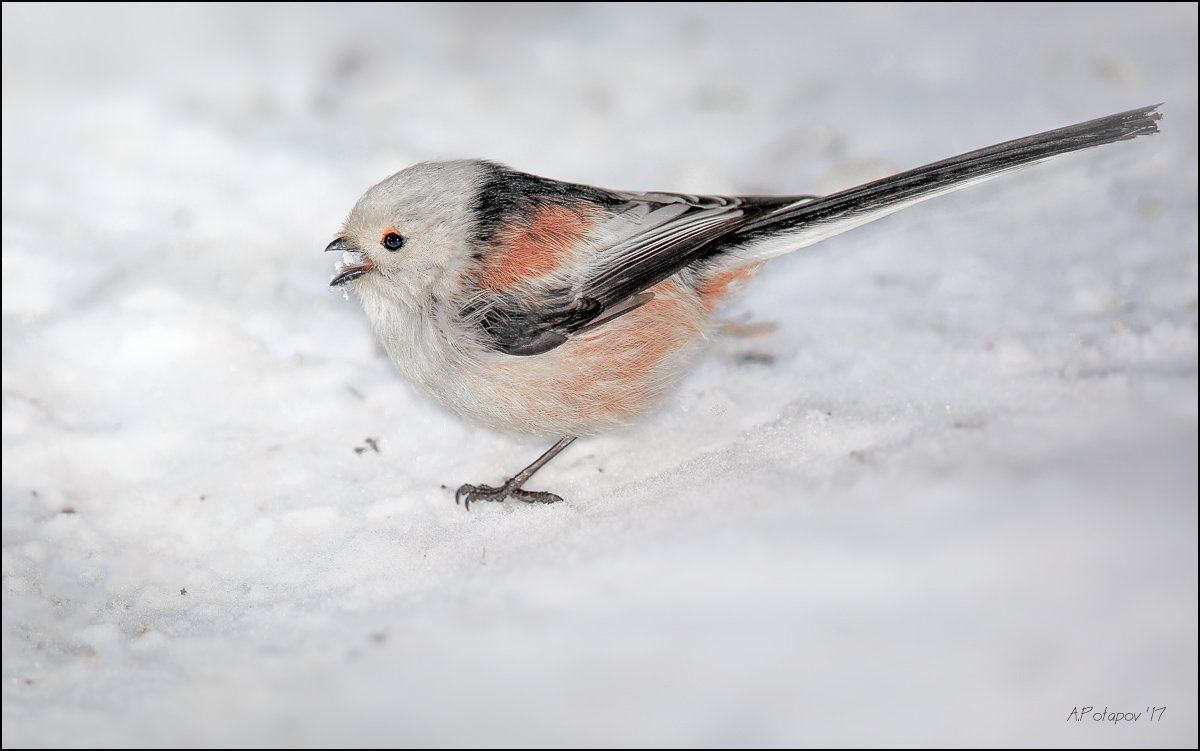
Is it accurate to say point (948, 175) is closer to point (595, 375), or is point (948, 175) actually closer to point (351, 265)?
point (595, 375)

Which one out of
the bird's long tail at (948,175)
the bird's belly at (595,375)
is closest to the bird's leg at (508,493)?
the bird's belly at (595,375)

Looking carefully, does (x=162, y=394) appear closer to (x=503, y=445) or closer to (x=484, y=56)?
(x=503, y=445)

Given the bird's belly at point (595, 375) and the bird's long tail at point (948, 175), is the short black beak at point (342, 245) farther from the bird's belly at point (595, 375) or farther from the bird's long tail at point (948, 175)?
the bird's long tail at point (948, 175)

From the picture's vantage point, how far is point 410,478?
334cm

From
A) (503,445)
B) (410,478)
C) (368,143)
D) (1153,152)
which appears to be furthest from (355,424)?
(1153,152)

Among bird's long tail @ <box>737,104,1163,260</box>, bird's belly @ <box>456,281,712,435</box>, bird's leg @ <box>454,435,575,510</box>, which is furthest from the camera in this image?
bird's leg @ <box>454,435,575,510</box>

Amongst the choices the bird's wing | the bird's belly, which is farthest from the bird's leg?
the bird's wing

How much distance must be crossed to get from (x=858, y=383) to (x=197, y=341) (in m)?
2.57

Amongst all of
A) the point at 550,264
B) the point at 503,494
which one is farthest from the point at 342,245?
the point at 503,494

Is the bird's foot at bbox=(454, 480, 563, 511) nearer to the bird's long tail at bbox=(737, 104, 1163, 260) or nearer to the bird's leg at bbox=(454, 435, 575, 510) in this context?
the bird's leg at bbox=(454, 435, 575, 510)

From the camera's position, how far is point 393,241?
298cm

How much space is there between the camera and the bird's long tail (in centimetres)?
284

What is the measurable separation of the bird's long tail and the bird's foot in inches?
47.9

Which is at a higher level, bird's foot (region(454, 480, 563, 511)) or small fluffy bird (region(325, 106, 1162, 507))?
small fluffy bird (region(325, 106, 1162, 507))
